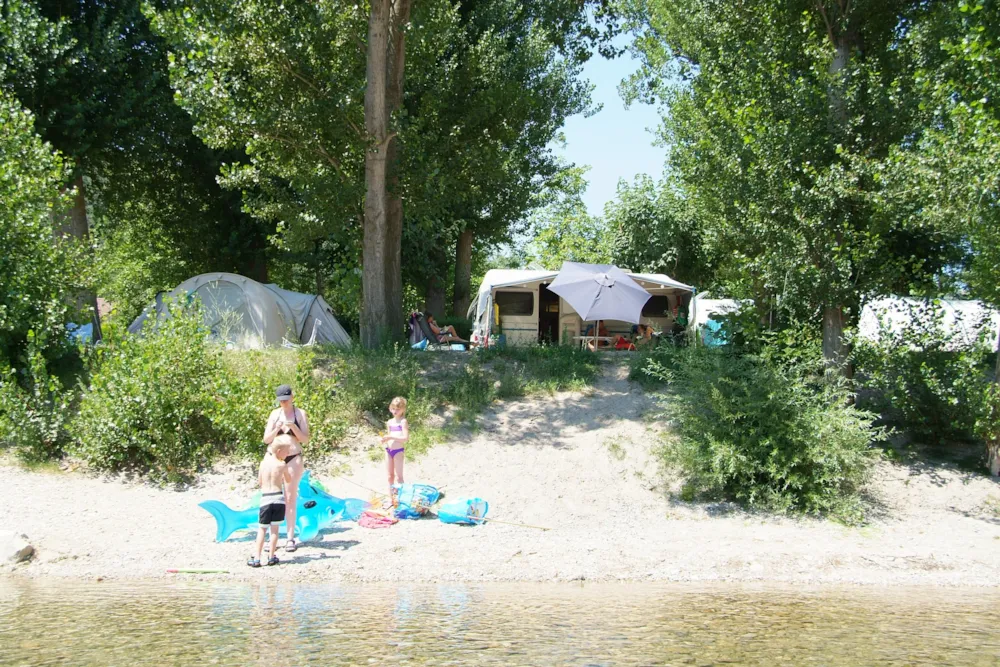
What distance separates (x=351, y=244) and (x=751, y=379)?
8.72m

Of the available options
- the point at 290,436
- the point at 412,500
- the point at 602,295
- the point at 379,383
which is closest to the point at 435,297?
the point at 602,295

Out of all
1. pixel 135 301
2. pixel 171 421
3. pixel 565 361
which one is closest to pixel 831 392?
pixel 565 361

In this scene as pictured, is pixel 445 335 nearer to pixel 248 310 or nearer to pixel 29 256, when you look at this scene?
pixel 248 310

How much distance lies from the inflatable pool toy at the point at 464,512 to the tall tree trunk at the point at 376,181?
585 cm

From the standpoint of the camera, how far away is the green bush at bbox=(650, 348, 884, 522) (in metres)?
10.3

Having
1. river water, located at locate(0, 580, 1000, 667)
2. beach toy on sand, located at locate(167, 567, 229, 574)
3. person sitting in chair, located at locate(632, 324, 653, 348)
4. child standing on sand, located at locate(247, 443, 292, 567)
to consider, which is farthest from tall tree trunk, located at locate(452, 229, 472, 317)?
river water, located at locate(0, 580, 1000, 667)

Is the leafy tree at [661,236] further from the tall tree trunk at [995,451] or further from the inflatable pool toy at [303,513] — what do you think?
the inflatable pool toy at [303,513]

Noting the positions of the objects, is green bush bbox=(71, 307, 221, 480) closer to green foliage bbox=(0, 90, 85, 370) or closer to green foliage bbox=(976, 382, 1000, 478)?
green foliage bbox=(0, 90, 85, 370)

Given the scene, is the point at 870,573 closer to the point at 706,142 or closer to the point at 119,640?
the point at 119,640

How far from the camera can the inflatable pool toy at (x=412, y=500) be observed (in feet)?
32.2

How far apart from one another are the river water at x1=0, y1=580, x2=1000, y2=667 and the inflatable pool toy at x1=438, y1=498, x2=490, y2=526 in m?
1.94

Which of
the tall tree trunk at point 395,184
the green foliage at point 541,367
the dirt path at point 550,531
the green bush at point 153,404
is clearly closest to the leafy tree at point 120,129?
the green bush at point 153,404

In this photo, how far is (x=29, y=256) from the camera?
12773 mm

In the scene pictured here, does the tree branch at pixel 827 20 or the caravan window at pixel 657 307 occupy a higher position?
the tree branch at pixel 827 20
